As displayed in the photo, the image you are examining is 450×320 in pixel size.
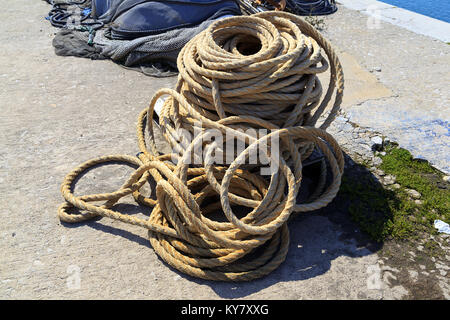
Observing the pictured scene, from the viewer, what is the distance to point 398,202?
2.50 metres

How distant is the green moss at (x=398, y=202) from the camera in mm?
2318

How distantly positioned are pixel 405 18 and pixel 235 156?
4755 mm

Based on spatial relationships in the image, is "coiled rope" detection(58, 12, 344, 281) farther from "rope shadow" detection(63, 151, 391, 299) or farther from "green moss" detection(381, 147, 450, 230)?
"green moss" detection(381, 147, 450, 230)

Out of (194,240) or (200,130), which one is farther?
(200,130)

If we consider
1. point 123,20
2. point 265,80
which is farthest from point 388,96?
point 123,20

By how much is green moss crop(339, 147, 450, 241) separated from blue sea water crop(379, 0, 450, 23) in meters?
6.77

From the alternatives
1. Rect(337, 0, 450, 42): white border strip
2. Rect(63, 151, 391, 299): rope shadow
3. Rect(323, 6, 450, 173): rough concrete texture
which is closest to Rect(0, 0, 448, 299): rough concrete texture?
Rect(63, 151, 391, 299): rope shadow

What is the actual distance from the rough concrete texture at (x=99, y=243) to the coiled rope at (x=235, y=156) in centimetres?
10

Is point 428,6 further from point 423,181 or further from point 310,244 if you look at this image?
point 310,244

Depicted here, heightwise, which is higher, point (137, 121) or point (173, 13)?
point (173, 13)

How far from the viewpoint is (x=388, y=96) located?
12.3 feet

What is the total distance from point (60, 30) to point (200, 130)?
12.2 feet

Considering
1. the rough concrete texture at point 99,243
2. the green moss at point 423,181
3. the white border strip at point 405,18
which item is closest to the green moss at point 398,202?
the green moss at point 423,181
